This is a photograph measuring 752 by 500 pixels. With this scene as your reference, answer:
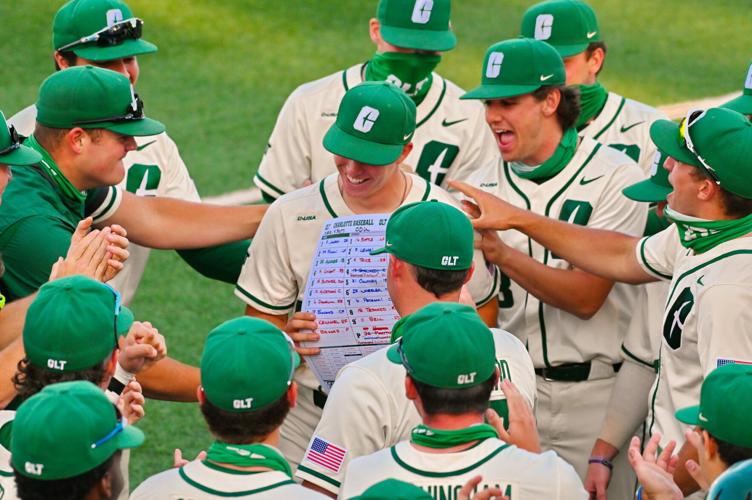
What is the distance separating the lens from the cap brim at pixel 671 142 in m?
4.03

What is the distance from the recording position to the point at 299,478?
144 inches

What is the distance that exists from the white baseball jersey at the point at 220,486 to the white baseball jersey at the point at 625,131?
10.4ft

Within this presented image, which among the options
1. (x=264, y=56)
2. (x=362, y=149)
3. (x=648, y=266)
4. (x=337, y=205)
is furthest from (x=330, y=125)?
(x=264, y=56)

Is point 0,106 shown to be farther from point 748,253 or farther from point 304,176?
point 748,253

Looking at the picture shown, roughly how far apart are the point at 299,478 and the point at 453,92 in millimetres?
2528

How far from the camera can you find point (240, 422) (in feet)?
9.93

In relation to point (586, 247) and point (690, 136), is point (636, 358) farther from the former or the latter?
point (690, 136)

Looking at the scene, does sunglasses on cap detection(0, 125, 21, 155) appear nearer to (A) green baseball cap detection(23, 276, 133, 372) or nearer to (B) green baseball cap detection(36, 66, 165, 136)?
(B) green baseball cap detection(36, 66, 165, 136)

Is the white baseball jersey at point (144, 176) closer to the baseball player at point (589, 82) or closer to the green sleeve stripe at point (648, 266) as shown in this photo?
the baseball player at point (589, 82)

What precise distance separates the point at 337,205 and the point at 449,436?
61.2 inches

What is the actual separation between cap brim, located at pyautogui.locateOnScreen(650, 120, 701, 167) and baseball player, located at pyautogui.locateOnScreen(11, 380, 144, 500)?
2.12 m

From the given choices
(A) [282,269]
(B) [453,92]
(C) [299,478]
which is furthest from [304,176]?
(C) [299,478]

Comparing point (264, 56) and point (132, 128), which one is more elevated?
point (132, 128)

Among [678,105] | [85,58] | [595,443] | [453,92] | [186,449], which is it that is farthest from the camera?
[678,105]
